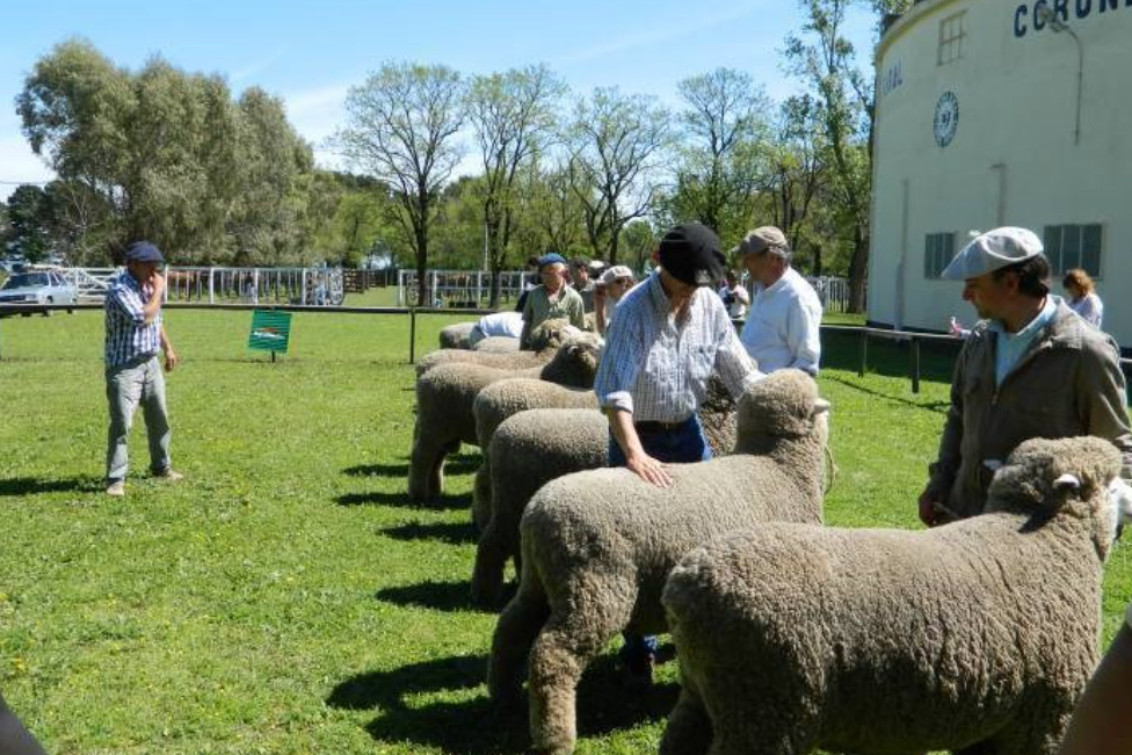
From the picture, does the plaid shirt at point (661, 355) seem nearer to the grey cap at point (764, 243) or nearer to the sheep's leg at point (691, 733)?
the grey cap at point (764, 243)

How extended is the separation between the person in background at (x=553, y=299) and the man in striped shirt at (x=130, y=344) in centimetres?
336

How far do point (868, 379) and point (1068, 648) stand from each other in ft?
54.2

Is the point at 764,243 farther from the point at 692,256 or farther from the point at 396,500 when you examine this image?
the point at 396,500

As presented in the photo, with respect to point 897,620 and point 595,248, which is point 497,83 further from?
point 897,620

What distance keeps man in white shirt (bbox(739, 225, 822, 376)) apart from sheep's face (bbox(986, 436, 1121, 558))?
7.47ft

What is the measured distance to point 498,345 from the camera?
37.5 feet

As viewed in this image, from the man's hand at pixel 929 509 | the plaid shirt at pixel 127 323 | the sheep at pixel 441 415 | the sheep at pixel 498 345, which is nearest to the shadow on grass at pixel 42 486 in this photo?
the plaid shirt at pixel 127 323

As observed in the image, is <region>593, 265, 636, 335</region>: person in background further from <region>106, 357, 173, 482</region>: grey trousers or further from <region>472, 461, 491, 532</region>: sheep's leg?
<region>106, 357, 173, 482</region>: grey trousers

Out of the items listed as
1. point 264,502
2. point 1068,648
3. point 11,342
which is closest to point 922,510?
point 1068,648

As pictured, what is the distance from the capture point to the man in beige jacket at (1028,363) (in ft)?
12.4

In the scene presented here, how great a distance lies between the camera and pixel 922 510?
436 centimetres

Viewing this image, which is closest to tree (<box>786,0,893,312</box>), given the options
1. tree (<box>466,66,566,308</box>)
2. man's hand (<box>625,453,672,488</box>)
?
tree (<box>466,66,566,308</box>)

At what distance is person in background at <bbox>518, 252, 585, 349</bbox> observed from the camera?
10.5 m

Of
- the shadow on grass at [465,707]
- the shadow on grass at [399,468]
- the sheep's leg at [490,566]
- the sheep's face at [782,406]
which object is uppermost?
the sheep's face at [782,406]
